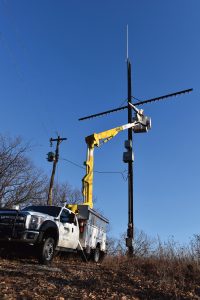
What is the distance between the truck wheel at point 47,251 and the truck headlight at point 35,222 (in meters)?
0.53

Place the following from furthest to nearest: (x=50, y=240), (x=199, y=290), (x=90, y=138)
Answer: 1. (x=90, y=138)
2. (x=50, y=240)
3. (x=199, y=290)

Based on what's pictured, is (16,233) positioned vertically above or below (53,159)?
below

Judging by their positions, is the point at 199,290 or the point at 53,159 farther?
the point at 53,159

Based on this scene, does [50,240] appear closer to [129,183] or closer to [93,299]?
[93,299]

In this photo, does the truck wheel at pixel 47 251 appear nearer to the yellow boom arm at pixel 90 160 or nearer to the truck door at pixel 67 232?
the truck door at pixel 67 232

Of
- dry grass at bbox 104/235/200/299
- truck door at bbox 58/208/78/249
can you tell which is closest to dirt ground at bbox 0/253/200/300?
dry grass at bbox 104/235/200/299

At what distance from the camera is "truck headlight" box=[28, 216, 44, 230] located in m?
10.9

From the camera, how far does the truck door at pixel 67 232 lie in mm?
12359

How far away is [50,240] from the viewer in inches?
451

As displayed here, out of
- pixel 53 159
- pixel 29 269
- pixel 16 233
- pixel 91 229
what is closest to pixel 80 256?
pixel 91 229

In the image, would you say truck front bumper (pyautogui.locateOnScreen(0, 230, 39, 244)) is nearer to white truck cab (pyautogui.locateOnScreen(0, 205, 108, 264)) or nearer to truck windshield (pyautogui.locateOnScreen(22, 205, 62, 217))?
white truck cab (pyautogui.locateOnScreen(0, 205, 108, 264))

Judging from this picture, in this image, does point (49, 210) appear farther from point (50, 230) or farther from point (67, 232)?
point (50, 230)

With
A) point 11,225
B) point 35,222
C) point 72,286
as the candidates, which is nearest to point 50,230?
point 35,222

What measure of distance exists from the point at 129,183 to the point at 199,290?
10209mm
